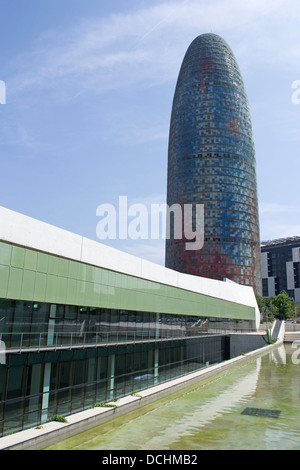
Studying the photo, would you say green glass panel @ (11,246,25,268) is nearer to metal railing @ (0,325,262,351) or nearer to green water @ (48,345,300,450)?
metal railing @ (0,325,262,351)

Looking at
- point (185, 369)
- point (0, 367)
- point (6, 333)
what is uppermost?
point (6, 333)

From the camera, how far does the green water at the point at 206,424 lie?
14.4m

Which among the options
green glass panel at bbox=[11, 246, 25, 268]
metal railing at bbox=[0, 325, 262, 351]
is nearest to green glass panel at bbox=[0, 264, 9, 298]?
green glass panel at bbox=[11, 246, 25, 268]

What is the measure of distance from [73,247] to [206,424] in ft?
40.8

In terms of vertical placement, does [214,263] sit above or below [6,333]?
above

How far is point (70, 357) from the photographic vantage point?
2166cm

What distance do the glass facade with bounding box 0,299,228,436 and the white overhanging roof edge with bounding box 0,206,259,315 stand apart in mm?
3116

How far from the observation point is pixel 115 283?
27.7m

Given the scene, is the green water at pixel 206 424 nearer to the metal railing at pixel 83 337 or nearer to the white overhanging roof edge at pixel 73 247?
the metal railing at pixel 83 337
